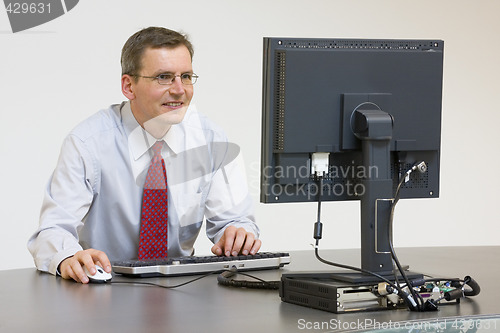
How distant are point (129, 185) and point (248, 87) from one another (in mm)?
2164

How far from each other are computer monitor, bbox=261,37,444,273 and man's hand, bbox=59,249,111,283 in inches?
18.7

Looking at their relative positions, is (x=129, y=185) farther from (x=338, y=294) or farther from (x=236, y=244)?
(x=338, y=294)

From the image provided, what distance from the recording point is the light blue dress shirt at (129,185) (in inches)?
94.7

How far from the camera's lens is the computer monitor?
5.86ft

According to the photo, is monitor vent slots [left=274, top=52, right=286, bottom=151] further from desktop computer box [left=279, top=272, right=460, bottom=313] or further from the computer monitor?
desktop computer box [left=279, top=272, right=460, bottom=313]

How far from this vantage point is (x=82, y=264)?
2012 mm

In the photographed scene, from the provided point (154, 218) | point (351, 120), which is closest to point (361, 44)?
point (351, 120)

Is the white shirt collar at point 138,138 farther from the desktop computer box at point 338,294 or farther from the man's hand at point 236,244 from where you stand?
the desktop computer box at point 338,294

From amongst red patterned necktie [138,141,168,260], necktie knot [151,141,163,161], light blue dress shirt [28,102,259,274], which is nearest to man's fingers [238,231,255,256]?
light blue dress shirt [28,102,259,274]

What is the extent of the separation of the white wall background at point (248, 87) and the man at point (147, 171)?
1554 millimetres

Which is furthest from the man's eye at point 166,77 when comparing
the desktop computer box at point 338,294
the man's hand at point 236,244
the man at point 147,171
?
the desktop computer box at point 338,294

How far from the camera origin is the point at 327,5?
4812mm

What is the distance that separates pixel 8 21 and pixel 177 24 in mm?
914

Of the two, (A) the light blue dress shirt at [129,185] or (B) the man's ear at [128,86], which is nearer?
(A) the light blue dress shirt at [129,185]
